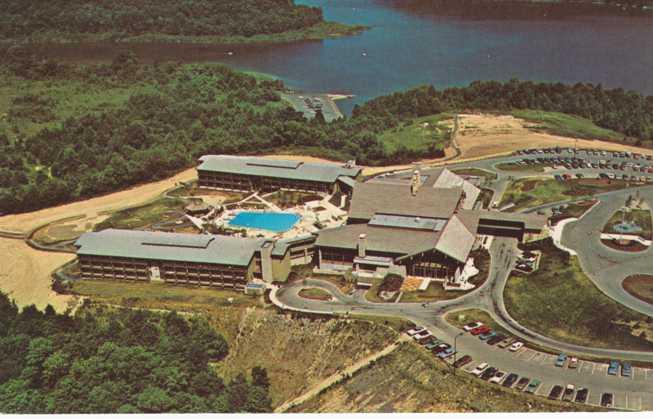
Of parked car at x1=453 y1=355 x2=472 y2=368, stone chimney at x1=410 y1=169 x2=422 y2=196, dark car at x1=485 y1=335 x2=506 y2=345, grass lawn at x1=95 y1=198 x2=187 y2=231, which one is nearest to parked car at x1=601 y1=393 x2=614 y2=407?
parked car at x1=453 y1=355 x2=472 y2=368

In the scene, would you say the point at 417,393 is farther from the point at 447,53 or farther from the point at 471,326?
the point at 447,53

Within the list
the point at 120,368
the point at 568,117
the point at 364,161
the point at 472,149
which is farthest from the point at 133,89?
the point at 120,368

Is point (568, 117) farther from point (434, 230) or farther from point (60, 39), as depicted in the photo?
point (60, 39)

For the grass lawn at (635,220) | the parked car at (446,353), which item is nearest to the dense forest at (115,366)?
the parked car at (446,353)

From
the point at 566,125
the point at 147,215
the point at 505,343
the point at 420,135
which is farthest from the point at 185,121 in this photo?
the point at 505,343

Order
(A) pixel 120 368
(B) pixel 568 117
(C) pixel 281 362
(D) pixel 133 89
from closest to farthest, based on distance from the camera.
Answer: (A) pixel 120 368
(C) pixel 281 362
(B) pixel 568 117
(D) pixel 133 89

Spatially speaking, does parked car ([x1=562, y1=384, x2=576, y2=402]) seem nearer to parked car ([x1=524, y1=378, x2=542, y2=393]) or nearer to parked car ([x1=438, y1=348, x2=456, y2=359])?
parked car ([x1=524, y1=378, x2=542, y2=393])

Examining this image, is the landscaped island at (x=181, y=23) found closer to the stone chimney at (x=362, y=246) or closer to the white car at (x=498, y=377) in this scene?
the stone chimney at (x=362, y=246)
